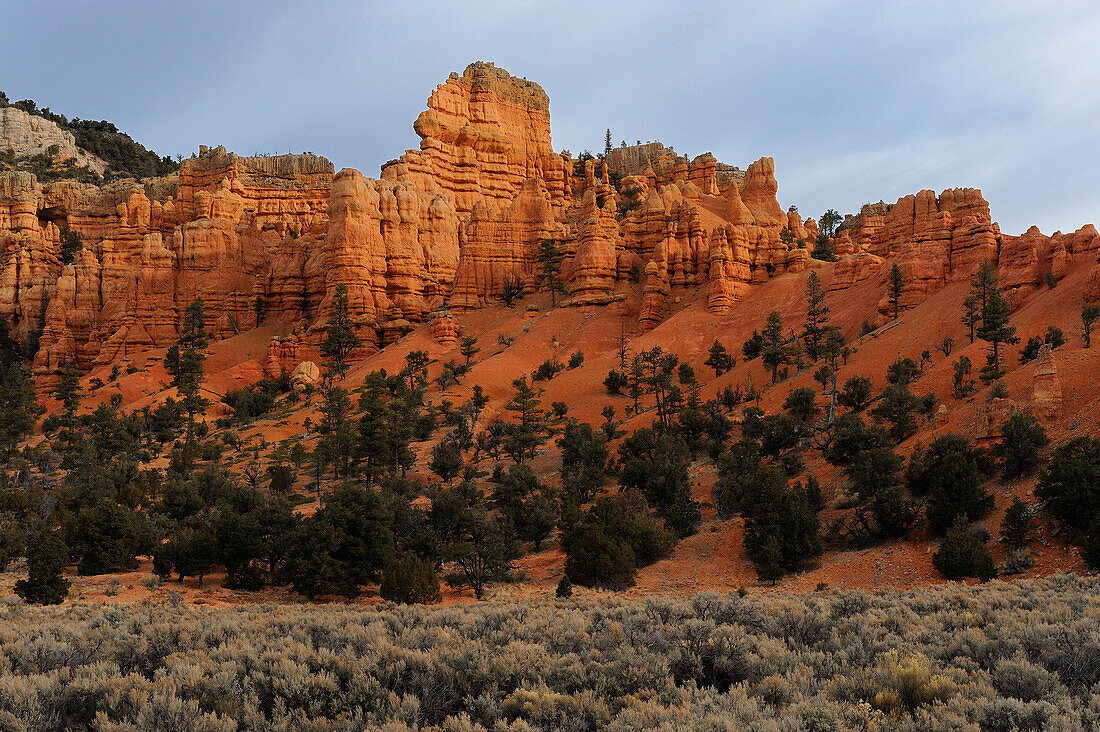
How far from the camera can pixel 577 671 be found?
28.9 ft

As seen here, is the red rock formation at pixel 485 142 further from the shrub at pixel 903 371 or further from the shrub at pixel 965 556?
the shrub at pixel 965 556

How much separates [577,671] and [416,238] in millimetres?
68378

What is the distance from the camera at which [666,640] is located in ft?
33.8

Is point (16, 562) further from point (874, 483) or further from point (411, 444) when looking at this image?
point (874, 483)

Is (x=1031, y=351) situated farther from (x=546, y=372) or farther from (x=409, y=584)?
(x=546, y=372)

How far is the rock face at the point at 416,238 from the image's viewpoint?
64312 mm

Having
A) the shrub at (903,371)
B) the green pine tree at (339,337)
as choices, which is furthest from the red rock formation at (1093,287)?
the green pine tree at (339,337)

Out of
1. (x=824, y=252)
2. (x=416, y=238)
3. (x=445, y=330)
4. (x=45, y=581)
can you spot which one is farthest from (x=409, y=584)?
(x=824, y=252)

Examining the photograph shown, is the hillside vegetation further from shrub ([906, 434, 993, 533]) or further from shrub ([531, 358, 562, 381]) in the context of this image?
shrub ([906, 434, 993, 533])

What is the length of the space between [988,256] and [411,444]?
42219 millimetres

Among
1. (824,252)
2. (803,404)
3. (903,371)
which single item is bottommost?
(803,404)

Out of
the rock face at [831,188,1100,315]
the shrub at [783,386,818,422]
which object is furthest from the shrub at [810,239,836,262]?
the shrub at [783,386,818,422]

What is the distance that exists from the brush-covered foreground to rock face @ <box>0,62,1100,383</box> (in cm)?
4587

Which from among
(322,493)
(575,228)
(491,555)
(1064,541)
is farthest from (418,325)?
(1064,541)
